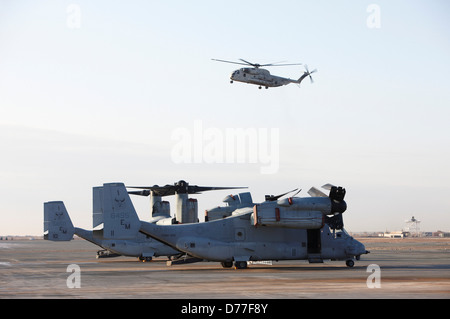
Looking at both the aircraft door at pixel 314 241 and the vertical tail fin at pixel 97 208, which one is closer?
the aircraft door at pixel 314 241

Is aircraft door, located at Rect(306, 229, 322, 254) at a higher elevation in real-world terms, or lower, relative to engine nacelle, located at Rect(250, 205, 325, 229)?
lower

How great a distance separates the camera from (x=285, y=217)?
139ft

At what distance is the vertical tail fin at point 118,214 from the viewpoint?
1604 inches

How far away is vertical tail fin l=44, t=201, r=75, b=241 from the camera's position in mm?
54531

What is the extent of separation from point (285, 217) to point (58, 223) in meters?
22.4

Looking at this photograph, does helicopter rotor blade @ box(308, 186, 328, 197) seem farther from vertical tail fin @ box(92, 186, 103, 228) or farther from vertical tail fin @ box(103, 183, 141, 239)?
vertical tail fin @ box(92, 186, 103, 228)

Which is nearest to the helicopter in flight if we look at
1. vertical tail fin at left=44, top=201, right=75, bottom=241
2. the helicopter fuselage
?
the helicopter fuselage

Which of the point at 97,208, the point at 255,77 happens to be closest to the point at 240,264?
the point at 97,208

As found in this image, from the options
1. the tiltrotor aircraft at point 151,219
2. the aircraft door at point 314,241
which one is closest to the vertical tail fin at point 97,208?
the tiltrotor aircraft at point 151,219

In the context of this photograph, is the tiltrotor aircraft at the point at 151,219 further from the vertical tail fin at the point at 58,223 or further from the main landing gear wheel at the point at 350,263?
the main landing gear wheel at the point at 350,263

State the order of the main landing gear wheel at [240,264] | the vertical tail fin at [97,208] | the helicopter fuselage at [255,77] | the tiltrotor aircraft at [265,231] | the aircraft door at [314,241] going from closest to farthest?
the tiltrotor aircraft at [265,231] → the main landing gear wheel at [240,264] → the aircraft door at [314,241] → the vertical tail fin at [97,208] → the helicopter fuselage at [255,77]

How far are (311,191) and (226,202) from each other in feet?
25.6

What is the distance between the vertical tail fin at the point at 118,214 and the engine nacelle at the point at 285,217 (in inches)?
323
